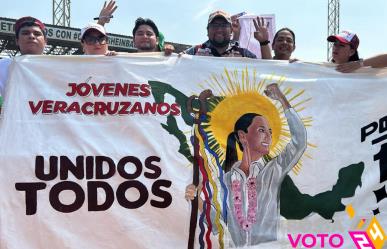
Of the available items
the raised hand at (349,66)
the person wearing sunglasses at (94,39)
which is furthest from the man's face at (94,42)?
the raised hand at (349,66)

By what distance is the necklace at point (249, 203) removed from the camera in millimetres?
3912

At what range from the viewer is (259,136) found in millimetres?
4078

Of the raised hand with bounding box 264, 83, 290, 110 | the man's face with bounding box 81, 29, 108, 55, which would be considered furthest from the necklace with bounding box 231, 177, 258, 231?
the man's face with bounding box 81, 29, 108, 55

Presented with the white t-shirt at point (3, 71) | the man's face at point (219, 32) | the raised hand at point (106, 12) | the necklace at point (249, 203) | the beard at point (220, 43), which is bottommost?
the necklace at point (249, 203)

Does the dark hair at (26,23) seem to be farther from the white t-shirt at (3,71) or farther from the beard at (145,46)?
the beard at (145,46)

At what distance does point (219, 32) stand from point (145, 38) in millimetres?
677

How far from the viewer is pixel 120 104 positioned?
397 cm

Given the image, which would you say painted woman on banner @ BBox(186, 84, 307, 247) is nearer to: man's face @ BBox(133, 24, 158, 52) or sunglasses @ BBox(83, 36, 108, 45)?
man's face @ BBox(133, 24, 158, 52)

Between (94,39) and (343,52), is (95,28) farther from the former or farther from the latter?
(343,52)

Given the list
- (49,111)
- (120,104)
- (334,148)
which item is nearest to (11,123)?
(49,111)

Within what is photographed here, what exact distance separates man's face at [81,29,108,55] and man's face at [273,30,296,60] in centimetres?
162

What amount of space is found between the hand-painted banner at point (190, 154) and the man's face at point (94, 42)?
312 millimetres

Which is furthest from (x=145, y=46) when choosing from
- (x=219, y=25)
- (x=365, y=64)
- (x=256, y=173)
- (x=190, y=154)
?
(x=365, y=64)

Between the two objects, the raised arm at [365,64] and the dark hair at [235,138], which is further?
the raised arm at [365,64]
